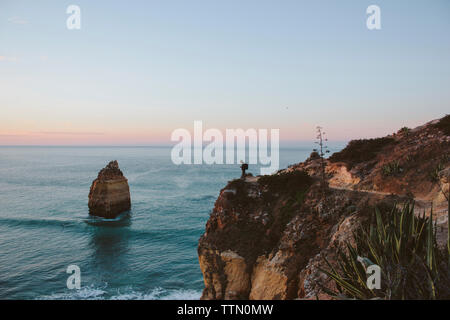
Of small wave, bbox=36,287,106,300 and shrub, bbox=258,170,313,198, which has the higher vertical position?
shrub, bbox=258,170,313,198

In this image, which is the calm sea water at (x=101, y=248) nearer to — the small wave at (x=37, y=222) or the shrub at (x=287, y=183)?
the small wave at (x=37, y=222)

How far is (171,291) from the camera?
890 inches

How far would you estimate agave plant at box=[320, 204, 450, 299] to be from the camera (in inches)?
198

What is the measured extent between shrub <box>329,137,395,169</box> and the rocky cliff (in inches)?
26.9

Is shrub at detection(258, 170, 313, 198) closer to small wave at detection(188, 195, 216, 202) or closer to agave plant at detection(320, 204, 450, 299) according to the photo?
agave plant at detection(320, 204, 450, 299)

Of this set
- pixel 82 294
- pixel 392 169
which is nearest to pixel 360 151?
pixel 392 169

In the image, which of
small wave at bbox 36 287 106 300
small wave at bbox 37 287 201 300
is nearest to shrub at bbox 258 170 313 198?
small wave at bbox 37 287 201 300

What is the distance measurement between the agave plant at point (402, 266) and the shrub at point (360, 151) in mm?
15363

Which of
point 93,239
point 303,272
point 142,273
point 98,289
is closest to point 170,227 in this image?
point 93,239

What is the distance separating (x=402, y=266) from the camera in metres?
5.39

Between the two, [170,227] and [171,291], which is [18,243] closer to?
[170,227]

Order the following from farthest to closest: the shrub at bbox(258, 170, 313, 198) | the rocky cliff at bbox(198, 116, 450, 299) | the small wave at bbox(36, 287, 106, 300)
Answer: the small wave at bbox(36, 287, 106, 300) < the shrub at bbox(258, 170, 313, 198) < the rocky cliff at bbox(198, 116, 450, 299)

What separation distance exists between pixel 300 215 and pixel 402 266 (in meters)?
10.8

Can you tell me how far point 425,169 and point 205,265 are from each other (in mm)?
15894
